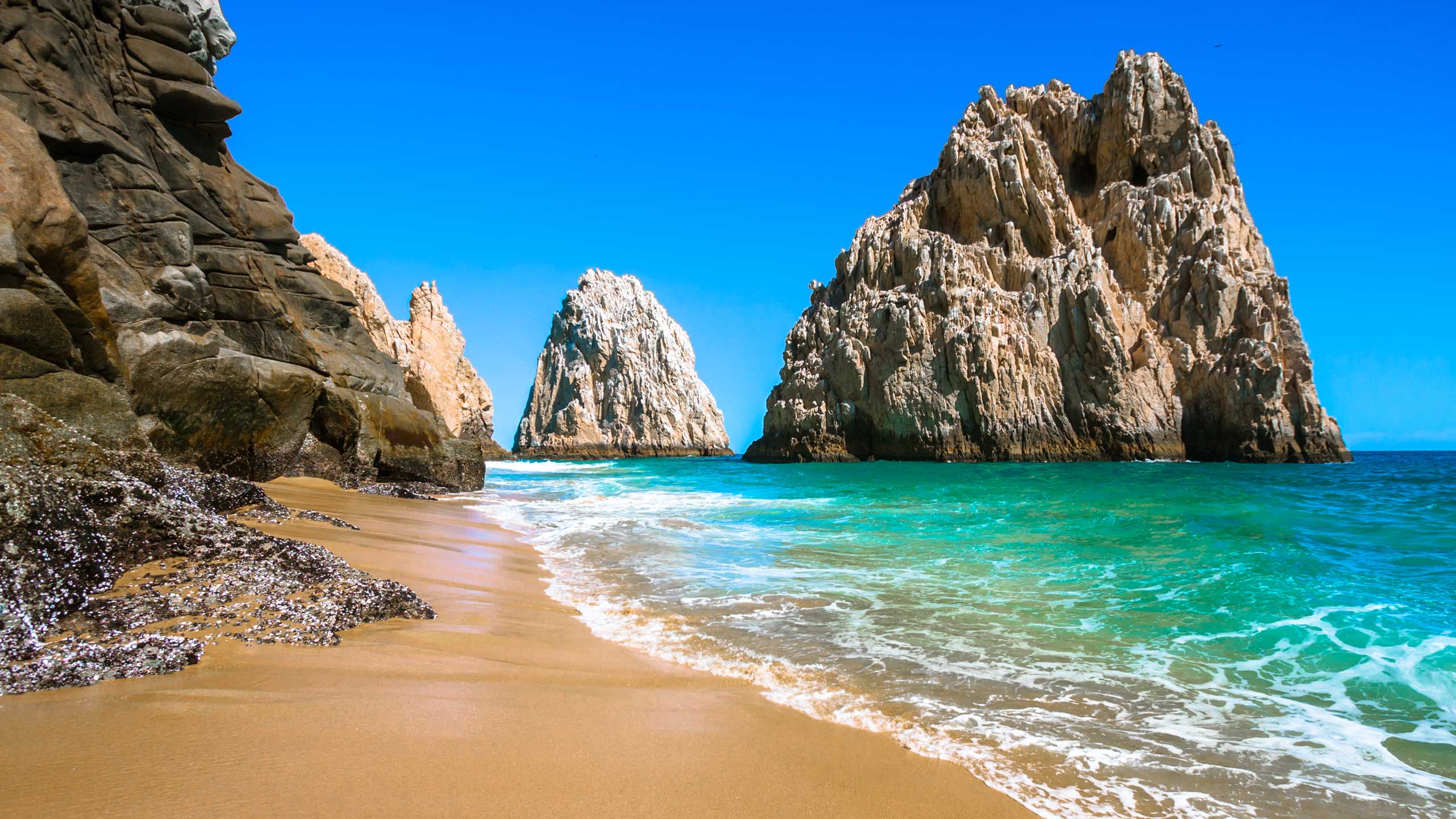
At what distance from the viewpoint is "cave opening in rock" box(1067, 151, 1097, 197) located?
5394 cm

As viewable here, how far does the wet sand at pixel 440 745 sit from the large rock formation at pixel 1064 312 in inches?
1700

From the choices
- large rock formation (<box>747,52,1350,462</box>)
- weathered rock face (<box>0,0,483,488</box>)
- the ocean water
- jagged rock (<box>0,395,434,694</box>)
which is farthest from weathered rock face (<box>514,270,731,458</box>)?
jagged rock (<box>0,395,434,694</box>)

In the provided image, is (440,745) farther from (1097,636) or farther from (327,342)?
(327,342)

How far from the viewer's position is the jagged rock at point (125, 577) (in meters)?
3.02

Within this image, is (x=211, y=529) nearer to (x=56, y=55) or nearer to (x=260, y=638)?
(x=260, y=638)

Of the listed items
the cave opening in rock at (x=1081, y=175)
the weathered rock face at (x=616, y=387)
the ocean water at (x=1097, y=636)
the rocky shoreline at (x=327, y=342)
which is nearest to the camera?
the ocean water at (x=1097, y=636)

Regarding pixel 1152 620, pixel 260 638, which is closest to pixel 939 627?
pixel 1152 620

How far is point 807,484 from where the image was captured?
26.5 metres

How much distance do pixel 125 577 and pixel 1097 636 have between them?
676 centimetres

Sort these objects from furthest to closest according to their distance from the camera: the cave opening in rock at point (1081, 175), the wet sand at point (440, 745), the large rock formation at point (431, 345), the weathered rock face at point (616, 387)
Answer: the weathered rock face at point (616, 387), the cave opening in rock at point (1081, 175), the large rock formation at point (431, 345), the wet sand at point (440, 745)

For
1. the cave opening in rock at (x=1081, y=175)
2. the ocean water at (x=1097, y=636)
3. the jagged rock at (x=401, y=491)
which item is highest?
the cave opening in rock at (x=1081, y=175)

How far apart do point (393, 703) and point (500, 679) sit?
27.3 inches

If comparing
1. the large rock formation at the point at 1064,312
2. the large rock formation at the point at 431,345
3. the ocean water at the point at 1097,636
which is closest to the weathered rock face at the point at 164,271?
the ocean water at the point at 1097,636

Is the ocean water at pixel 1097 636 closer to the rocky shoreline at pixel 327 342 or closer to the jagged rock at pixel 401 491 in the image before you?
the jagged rock at pixel 401 491
